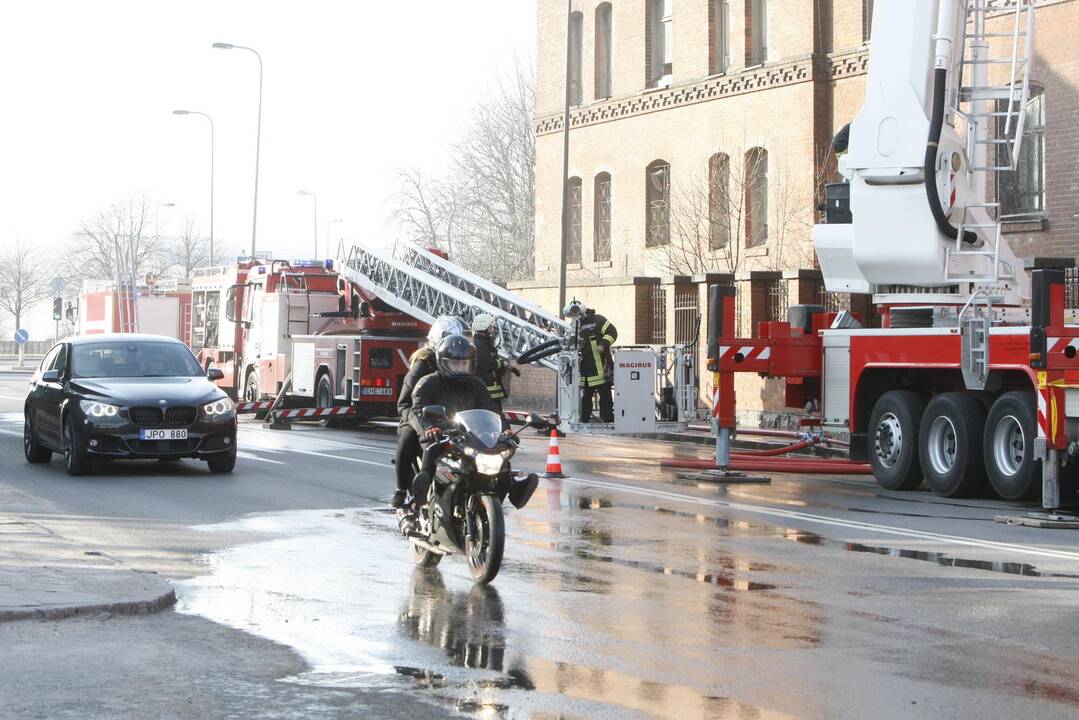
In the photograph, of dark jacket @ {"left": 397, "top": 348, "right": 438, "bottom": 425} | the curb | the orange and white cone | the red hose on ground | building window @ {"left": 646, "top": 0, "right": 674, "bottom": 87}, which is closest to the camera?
the curb

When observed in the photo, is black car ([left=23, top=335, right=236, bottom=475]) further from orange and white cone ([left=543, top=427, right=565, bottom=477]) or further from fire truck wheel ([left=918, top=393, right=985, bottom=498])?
fire truck wheel ([left=918, top=393, right=985, bottom=498])

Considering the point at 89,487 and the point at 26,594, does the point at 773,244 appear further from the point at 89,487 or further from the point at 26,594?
the point at 26,594

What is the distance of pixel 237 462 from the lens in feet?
63.5

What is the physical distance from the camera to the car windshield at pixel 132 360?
18.3 meters

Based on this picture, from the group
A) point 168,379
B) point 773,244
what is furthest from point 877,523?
point 773,244

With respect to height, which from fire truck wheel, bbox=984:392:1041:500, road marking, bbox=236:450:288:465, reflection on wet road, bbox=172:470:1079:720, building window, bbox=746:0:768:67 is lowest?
reflection on wet road, bbox=172:470:1079:720

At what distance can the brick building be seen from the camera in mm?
26344

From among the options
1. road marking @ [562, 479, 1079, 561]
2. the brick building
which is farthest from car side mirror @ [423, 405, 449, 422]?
the brick building

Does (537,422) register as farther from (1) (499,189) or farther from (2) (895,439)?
(1) (499,189)

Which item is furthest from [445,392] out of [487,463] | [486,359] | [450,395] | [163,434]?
[486,359]

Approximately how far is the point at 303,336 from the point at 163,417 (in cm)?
1186

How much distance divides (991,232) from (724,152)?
17.5 meters

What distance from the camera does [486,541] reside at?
32.4 ft

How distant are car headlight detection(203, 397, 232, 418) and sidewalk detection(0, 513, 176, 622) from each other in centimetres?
576
